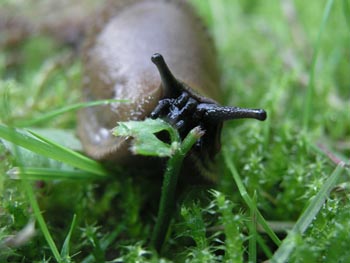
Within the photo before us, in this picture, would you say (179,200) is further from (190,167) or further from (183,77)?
(183,77)

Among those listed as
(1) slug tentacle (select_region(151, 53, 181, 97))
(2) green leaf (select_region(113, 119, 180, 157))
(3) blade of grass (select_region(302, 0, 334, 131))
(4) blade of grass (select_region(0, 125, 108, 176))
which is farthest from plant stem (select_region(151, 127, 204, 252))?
(3) blade of grass (select_region(302, 0, 334, 131))

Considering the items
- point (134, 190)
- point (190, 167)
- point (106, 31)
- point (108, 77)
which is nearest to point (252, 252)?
point (190, 167)

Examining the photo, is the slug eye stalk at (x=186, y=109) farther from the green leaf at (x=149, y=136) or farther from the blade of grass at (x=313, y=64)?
the blade of grass at (x=313, y=64)

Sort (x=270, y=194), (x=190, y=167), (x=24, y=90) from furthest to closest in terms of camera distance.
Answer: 1. (x=24, y=90)
2. (x=270, y=194)
3. (x=190, y=167)

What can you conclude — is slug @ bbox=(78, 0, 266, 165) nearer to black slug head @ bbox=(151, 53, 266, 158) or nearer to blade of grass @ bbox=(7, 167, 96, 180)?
black slug head @ bbox=(151, 53, 266, 158)

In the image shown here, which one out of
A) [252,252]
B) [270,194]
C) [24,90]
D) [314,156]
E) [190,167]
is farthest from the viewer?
[24,90]

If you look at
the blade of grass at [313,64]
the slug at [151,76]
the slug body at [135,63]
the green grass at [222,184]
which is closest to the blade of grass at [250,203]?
the green grass at [222,184]

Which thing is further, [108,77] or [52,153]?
[108,77]
